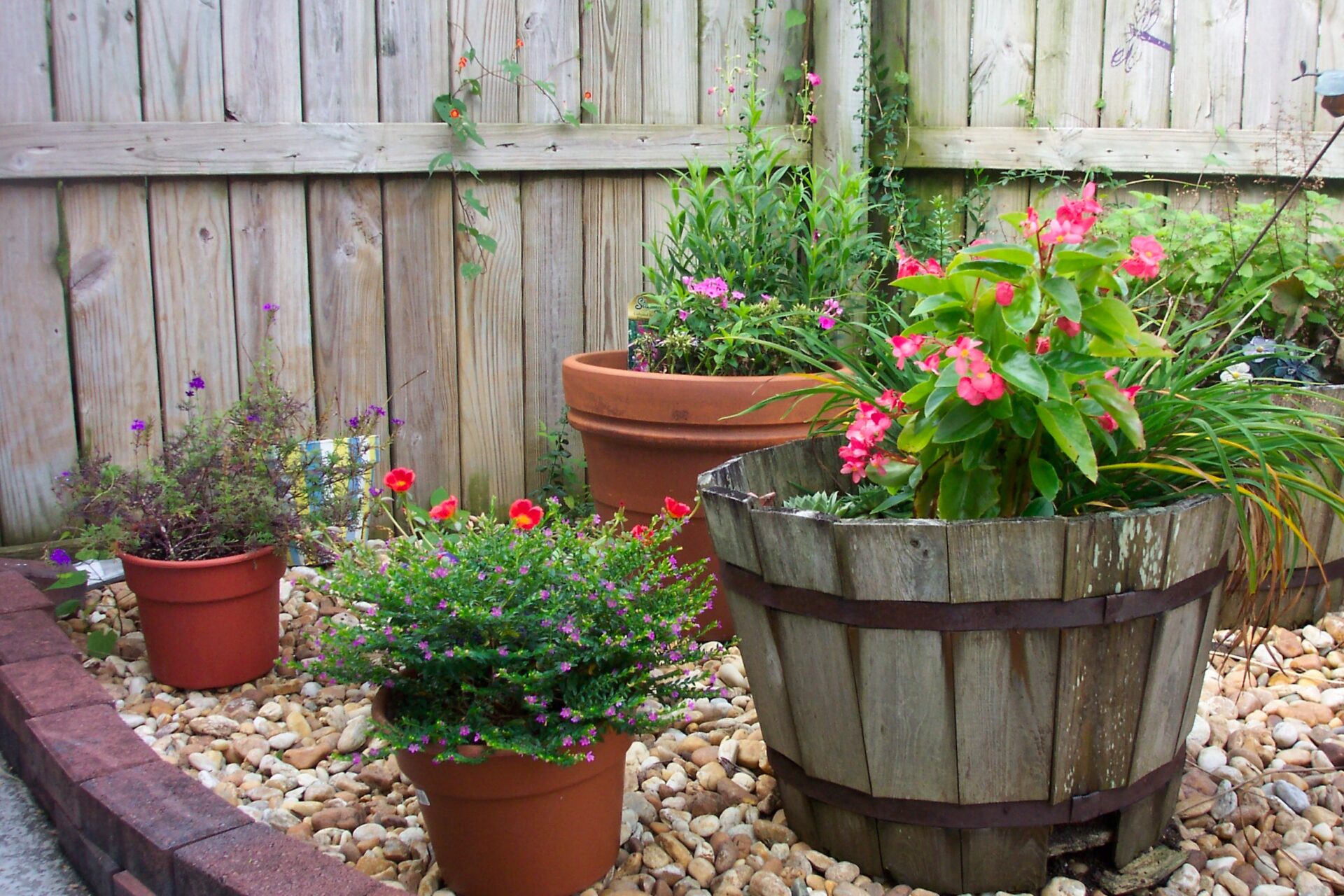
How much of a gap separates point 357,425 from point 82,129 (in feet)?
3.01

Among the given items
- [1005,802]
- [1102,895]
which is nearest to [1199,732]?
[1102,895]

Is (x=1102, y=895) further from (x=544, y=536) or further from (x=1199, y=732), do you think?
(x=544, y=536)

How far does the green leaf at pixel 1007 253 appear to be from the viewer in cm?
149

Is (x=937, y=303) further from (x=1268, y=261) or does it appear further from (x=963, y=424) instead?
(x=1268, y=261)

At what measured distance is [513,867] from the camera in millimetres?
1675

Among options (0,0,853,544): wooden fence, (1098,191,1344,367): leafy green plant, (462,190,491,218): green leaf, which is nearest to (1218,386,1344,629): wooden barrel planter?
(1098,191,1344,367): leafy green plant

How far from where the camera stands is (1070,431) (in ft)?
4.89

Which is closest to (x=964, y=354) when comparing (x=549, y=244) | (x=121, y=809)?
(x=121, y=809)

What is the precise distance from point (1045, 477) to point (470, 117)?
2.20 meters

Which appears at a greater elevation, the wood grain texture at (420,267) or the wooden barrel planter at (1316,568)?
the wood grain texture at (420,267)

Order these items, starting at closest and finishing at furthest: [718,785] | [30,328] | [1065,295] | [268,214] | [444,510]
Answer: [1065,295], [444,510], [718,785], [30,328], [268,214]

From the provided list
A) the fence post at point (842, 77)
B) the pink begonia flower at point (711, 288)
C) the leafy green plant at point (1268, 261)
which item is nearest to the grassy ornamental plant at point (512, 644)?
the pink begonia flower at point (711, 288)

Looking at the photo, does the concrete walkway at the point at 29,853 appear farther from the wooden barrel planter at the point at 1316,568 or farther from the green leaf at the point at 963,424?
the wooden barrel planter at the point at 1316,568

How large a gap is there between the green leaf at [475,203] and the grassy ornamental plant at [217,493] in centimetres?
83
